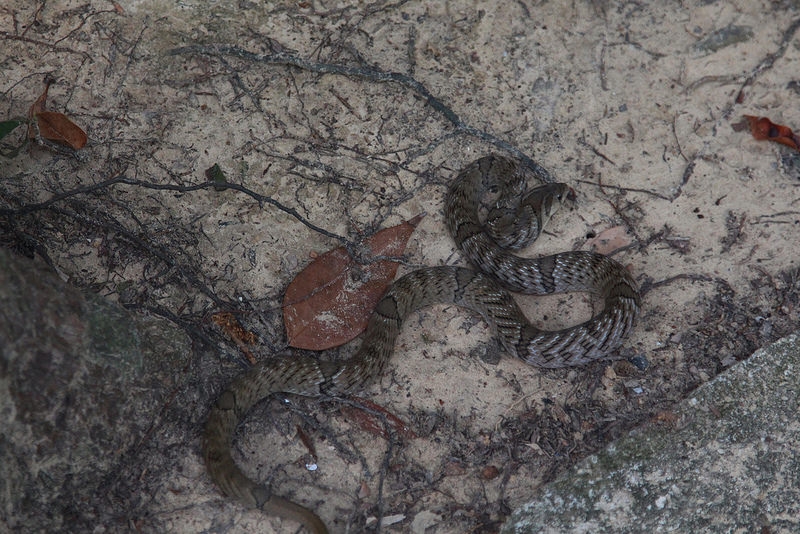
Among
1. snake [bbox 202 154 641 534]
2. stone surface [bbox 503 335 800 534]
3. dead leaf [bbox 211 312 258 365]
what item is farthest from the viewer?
dead leaf [bbox 211 312 258 365]

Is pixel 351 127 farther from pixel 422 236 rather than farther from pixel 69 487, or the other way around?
pixel 69 487

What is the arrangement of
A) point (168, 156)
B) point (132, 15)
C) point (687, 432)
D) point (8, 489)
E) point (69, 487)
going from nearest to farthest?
point (8, 489) → point (69, 487) → point (687, 432) → point (168, 156) → point (132, 15)

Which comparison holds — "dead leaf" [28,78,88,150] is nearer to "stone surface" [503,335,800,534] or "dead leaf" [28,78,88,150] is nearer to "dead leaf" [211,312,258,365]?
"dead leaf" [211,312,258,365]

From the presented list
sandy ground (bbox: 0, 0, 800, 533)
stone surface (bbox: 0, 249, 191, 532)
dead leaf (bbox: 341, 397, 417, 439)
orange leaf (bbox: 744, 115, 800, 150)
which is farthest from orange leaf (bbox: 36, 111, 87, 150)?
orange leaf (bbox: 744, 115, 800, 150)

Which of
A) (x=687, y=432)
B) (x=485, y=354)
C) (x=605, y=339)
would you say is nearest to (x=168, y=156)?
(x=485, y=354)

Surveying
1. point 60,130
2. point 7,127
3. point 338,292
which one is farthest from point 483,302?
point 7,127

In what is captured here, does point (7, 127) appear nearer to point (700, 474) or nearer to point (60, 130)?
point (60, 130)
